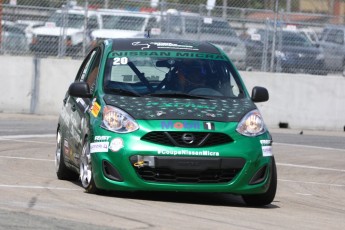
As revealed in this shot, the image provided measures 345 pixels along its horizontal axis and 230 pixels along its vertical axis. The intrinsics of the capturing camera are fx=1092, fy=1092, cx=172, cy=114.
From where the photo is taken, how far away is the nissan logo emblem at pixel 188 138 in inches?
385

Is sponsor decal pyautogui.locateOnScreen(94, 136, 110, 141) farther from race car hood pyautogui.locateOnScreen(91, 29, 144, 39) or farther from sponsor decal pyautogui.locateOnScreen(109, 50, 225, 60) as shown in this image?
race car hood pyautogui.locateOnScreen(91, 29, 144, 39)

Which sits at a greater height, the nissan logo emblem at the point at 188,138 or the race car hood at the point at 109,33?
the nissan logo emblem at the point at 188,138

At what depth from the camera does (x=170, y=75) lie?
10.9m

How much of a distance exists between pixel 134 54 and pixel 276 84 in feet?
37.4

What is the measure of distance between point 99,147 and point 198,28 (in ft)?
45.3

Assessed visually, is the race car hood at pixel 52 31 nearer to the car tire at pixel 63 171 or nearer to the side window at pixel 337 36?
the side window at pixel 337 36

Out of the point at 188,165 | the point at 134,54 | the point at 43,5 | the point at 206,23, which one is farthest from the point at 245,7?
the point at 188,165

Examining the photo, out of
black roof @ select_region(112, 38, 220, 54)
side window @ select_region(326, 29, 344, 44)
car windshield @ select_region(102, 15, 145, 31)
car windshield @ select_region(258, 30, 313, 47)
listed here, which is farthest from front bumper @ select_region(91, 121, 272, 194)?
side window @ select_region(326, 29, 344, 44)

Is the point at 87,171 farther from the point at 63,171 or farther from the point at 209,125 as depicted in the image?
the point at 63,171

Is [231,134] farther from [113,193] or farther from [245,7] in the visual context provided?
[245,7]

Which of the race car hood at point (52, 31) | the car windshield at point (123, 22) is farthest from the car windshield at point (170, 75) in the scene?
the car windshield at point (123, 22)

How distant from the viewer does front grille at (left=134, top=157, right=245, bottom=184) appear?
974 cm

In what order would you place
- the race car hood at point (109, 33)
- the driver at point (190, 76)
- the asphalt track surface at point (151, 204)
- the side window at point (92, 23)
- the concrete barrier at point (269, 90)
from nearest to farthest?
the asphalt track surface at point (151, 204) < the driver at point (190, 76) < the concrete barrier at point (269, 90) < the side window at point (92, 23) < the race car hood at point (109, 33)

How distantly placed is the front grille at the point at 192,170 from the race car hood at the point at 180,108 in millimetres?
405
